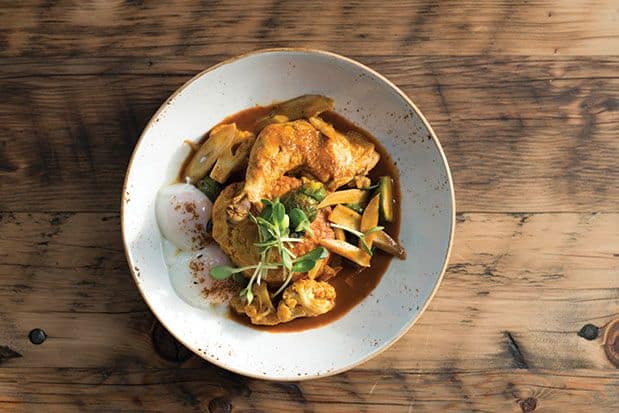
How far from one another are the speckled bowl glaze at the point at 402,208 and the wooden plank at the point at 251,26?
0.26m

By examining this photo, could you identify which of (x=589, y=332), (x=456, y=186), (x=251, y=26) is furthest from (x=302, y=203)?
(x=589, y=332)

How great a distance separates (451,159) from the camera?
2891 mm

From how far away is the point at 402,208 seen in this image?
278cm

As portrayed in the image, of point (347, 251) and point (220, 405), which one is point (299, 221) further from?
point (220, 405)

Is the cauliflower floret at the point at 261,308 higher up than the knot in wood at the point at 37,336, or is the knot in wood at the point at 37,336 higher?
the cauliflower floret at the point at 261,308

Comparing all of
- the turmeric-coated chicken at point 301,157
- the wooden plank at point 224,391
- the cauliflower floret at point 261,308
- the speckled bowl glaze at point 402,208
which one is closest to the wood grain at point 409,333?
the wooden plank at point 224,391

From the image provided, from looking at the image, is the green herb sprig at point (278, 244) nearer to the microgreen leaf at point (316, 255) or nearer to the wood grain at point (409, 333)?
the microgreen leaf at point (316, 255)

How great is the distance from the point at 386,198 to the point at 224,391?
3.69ft

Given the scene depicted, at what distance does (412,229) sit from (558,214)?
71 cm

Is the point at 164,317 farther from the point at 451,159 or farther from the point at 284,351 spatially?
the point at 451,159

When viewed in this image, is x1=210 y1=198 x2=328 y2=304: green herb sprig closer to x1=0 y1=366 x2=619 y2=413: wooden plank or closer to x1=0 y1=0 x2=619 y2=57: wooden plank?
x1=0 y1=366 x2=619 y2=413: wooden plank

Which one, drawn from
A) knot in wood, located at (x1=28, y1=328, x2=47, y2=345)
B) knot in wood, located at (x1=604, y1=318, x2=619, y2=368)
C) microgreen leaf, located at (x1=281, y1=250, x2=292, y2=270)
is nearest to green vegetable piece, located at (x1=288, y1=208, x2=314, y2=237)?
microgreen leaf, located at (x1=281, y1=250, x2=292, y2=270)

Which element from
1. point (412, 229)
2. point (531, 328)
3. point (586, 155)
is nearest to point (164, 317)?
point (412, 229)

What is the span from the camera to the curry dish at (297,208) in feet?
8.43
